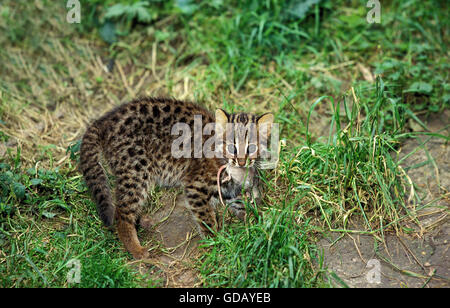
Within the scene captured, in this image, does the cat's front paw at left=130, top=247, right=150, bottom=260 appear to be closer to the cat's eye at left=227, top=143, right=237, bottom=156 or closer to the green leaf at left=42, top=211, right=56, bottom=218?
the green leaf at left=42, top=211, right=56, bottom=218

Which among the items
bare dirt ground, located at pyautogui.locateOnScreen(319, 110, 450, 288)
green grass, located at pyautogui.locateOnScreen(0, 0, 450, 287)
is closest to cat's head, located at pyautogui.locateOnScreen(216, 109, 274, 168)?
green grass, located at pyautogui.locateOnScreen(0, 0, 450, 287)

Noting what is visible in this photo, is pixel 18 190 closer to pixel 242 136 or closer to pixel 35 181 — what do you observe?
pixel 35 181

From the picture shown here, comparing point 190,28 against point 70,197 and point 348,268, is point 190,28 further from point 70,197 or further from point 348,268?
point 348,268

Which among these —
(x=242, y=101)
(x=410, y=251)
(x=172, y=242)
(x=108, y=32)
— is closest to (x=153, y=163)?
(x=172, y=242)

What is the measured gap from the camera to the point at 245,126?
452 centimetres

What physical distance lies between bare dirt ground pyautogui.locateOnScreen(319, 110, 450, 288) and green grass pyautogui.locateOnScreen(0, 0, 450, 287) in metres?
0.15

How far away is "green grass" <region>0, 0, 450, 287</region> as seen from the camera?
4.15 meters

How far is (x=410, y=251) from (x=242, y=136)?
191 cm

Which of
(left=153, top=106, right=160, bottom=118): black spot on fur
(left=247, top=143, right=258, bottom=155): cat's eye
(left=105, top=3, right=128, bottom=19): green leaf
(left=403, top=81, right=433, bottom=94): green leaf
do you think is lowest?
(left=247, top=143, right=258, bottom=155): cat's eye

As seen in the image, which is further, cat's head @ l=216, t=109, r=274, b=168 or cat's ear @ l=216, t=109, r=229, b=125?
cat's ear @ l=216, t=109, r=229, b=125

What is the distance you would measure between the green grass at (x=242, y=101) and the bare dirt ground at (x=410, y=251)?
0.15 m

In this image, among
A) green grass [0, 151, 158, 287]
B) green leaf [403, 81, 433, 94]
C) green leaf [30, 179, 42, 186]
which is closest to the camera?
green grass [0, 151, 158, 287]

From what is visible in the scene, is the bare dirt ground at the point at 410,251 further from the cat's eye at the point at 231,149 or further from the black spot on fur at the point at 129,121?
the black spot on fur at the point at 129,121

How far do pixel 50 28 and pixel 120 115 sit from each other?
9.70 feet
